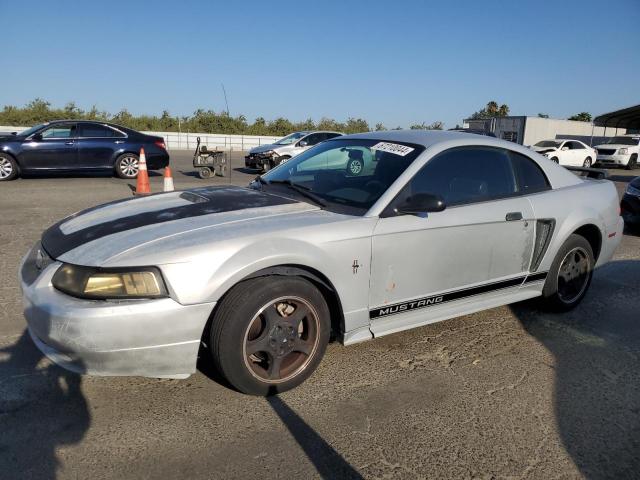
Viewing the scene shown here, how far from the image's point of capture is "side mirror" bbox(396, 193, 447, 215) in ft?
9.64

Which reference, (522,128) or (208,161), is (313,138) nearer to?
(208,161)

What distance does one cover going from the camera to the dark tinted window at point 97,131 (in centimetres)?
1173

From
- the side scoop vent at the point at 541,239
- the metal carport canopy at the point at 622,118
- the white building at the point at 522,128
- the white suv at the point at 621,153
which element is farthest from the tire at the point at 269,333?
the white building at the point at 522,128

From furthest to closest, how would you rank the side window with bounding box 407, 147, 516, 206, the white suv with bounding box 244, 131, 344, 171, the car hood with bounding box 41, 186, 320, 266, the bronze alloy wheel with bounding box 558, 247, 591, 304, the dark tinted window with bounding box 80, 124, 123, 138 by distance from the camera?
the white suv with bounding box 244, 131, 344, 171 → the dark tinted window with bounding box 80, 124, 123, 138 → the bronze alloy wheel with bounding box 558, 247, 591, 304 → the side window with bounding box 407, 147, 516, 206 → the car hood with bounding box 41, 186, 320, 266

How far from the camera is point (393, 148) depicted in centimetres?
349

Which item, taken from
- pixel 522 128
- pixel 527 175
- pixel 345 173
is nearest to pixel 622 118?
pixel 522 128

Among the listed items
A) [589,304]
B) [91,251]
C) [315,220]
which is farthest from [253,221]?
[589,304]

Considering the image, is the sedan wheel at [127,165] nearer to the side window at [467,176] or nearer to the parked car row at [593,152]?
the side window at [467,176]

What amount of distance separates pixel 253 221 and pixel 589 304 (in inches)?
133

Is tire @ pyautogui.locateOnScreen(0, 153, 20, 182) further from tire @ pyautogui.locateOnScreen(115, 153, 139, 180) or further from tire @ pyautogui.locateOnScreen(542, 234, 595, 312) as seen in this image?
tire @ pyautogui.locateOnScreen(542, 234, 595, 312)

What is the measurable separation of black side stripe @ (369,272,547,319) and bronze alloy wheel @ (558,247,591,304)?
0.34 meters

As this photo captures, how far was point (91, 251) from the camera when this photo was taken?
254cm

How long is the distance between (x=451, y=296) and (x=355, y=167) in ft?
3.73

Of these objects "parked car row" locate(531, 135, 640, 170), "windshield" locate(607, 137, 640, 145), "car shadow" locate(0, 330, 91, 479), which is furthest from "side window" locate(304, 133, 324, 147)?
"windshield" locate(607, 137, 640, 145)
